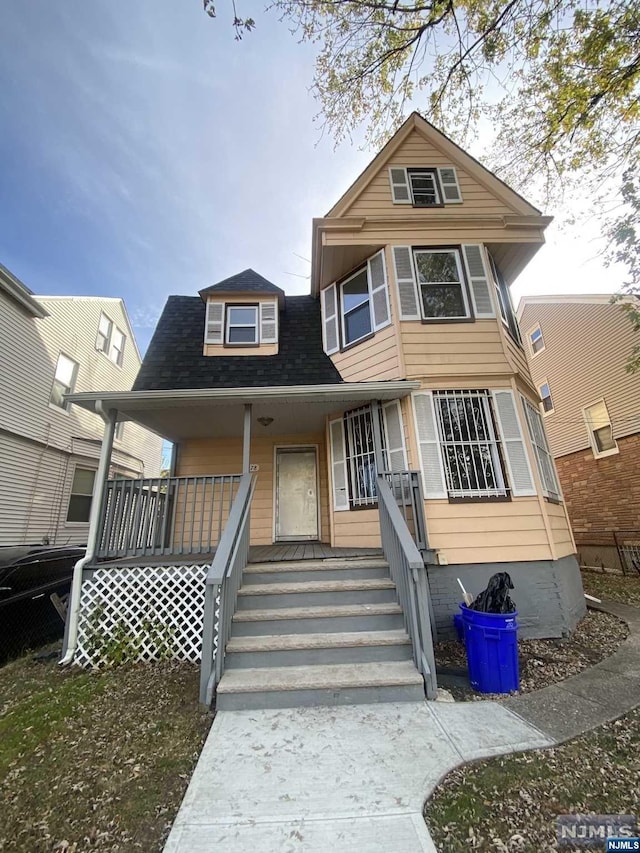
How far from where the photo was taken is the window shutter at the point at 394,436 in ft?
18.0

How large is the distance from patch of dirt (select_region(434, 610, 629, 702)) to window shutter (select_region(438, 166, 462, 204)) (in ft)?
25.0

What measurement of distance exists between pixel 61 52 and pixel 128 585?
10861 millimetres

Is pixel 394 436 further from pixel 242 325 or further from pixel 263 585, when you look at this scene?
pixel 242 325

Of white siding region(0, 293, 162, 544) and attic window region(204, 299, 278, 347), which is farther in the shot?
white siding region(0, 293, 162, 544)

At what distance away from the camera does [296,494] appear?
714cm

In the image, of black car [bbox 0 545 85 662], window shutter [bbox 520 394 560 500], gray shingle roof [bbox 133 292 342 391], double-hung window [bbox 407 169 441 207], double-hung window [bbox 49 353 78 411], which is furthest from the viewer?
double-hung window [bbox 49 353 78 411]

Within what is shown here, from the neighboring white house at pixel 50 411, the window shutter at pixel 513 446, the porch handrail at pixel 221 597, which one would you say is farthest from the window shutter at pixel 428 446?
the neighboring white house at pixel 50 411

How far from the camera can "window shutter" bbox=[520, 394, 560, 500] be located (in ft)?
18.9

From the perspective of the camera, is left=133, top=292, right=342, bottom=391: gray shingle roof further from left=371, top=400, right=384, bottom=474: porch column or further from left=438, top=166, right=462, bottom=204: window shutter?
left=438, top=166, right=462, bottom=204: window shutter

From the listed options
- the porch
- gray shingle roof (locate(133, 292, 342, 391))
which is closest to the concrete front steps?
the porch

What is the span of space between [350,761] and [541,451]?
18.6 feet

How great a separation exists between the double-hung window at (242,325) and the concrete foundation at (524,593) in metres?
5.68

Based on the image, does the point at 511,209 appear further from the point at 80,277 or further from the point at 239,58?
the point at 80,277

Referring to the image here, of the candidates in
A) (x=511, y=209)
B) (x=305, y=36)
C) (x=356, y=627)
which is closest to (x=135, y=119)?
(x=305, y=36)
